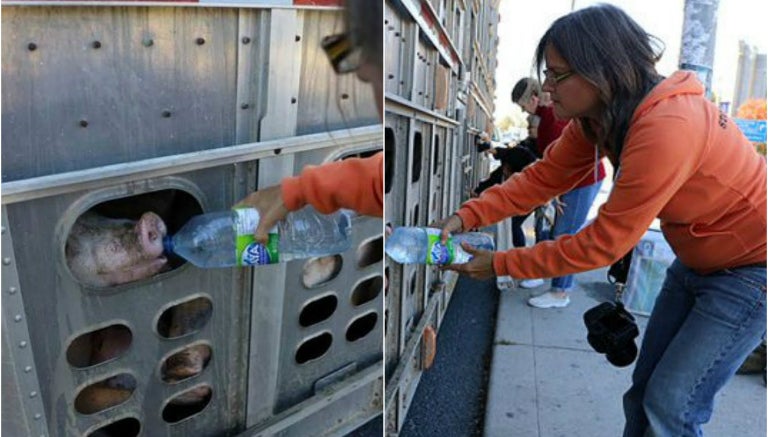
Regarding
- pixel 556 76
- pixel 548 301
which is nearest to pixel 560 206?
pixel 548 301

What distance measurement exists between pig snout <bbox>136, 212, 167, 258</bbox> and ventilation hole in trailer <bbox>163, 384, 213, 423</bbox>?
1.50ft

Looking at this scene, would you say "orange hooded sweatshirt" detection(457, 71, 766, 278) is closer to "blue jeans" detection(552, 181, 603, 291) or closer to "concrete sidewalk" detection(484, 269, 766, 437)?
"concrete sidewalk" detection(484, 269, 766, 437)

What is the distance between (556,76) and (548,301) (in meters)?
3.21

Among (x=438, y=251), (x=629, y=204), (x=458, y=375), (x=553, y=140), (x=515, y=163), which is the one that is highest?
(x=629, y=204)

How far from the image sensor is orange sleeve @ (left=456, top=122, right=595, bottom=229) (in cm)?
234

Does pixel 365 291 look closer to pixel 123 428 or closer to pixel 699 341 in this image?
pixel 123 428

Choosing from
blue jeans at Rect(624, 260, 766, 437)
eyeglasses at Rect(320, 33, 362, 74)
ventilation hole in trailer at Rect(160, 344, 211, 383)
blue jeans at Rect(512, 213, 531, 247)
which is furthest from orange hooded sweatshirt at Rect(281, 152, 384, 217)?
blue jeans at Rect(512, 213, 531, 247)

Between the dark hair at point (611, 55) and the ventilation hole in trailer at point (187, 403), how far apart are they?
140cm

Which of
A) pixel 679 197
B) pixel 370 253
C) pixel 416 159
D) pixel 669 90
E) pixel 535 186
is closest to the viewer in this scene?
pixel 669 90

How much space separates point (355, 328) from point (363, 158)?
2.55ft

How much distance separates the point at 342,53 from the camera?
1055 millimetres

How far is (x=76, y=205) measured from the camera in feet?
4.45

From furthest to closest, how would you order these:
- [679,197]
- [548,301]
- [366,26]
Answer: [548,301] < [679,197] < [366,26]

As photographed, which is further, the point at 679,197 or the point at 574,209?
the point at 574,209
